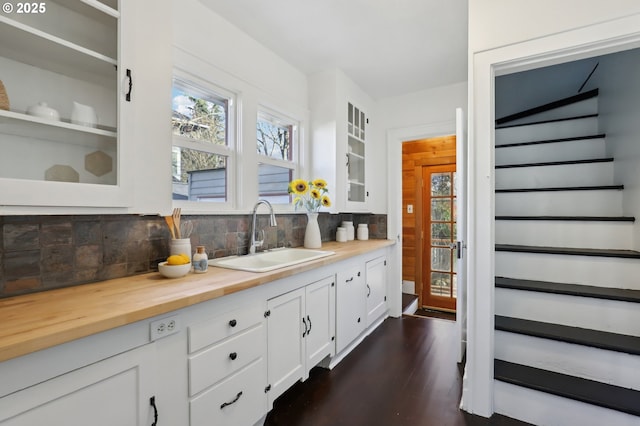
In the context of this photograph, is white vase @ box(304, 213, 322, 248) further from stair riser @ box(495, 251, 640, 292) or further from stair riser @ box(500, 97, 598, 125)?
stair riser @ box(500, 97, 598, 125)

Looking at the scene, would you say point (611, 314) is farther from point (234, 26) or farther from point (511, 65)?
point (234, 26)

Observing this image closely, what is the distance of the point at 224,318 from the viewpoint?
1.38 meters

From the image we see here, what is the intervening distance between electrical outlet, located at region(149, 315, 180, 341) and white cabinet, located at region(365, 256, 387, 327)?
1.95 metres

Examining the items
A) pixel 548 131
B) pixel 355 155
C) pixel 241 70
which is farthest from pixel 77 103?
pixel 548 131

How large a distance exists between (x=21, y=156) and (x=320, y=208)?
2.06m

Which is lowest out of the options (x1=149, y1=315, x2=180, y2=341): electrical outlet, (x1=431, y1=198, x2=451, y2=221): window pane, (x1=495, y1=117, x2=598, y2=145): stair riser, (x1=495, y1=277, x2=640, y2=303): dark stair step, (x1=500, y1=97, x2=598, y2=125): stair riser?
(x1=495, y1=277, x2=640, y2=303): dark stair step

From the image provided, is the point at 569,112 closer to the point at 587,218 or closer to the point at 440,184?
the point at 587,218

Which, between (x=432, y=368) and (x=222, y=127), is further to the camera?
(x=432, y=368)

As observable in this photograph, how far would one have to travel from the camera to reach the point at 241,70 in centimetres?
220

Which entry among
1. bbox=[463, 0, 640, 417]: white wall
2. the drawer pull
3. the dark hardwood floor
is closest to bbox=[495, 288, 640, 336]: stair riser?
bbox=[463, 0, 640, 417]: white wall

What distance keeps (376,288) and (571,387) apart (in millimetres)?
1679

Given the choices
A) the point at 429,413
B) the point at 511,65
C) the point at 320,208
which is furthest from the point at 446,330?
the point at 511,65

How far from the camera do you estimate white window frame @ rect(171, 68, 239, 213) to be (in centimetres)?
188

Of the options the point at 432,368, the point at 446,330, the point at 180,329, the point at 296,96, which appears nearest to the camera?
the point at 180,329
